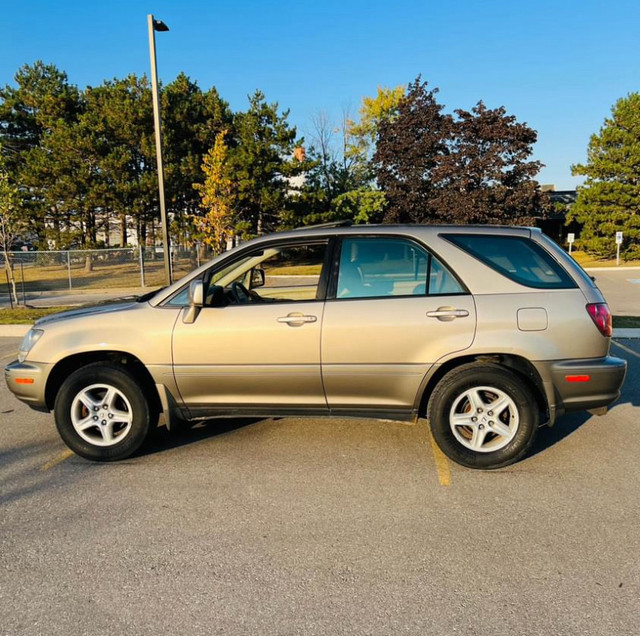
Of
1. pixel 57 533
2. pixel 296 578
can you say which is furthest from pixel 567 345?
pixel 57 533

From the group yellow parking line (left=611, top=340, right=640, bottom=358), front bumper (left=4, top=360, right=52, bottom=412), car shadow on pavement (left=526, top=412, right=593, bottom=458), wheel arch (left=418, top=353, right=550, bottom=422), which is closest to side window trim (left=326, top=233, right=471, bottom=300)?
wheel arch (left=418, top=353, right=550, bottom=422)

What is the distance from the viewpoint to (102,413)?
13.3ft

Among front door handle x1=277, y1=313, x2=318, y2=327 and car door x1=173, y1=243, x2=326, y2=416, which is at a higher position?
front door handle x1=277, y1=313, x2=318, y2=327

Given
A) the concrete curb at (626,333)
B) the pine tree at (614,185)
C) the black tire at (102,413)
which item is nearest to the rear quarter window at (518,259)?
the black tire at (102,413)

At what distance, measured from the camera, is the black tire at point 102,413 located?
158 inches

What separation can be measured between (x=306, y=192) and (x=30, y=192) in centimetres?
1615

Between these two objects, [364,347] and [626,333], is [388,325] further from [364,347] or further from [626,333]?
[626,333]

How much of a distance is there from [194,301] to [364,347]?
4.27ft

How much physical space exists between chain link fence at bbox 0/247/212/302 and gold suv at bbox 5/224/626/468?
60.6 feet

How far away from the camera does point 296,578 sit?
262 centimetres

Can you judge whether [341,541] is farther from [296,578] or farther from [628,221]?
[628,221]

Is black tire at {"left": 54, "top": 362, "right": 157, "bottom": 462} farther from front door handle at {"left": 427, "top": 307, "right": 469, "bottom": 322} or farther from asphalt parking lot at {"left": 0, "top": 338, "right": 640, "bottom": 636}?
front door handle at {"left": 427, "top": 307, "right": 469, "bottom": 322}

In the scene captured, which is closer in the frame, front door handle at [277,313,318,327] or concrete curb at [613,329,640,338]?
front door handle at [277,313,318,327]

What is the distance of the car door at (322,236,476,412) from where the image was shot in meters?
3.74
